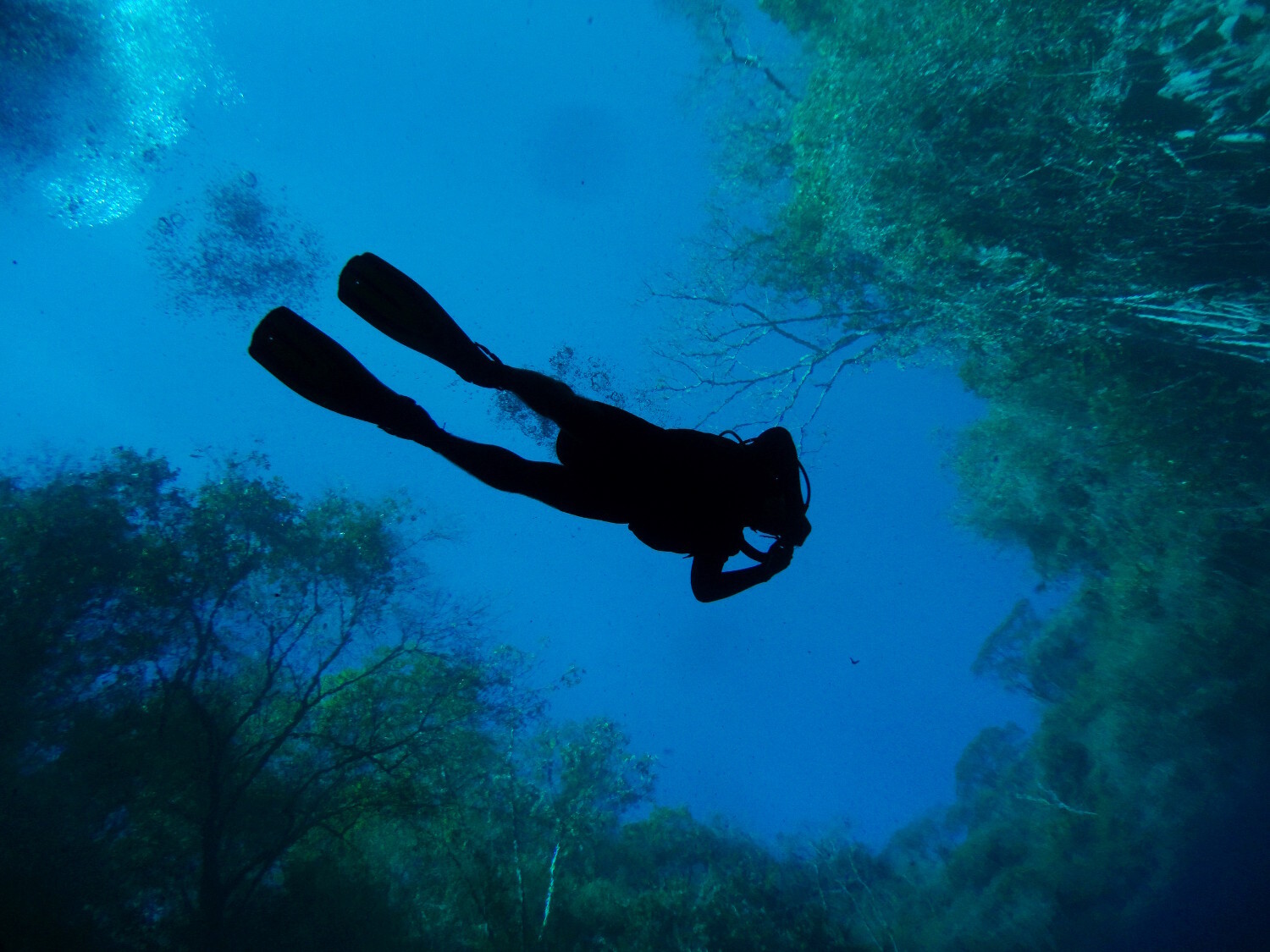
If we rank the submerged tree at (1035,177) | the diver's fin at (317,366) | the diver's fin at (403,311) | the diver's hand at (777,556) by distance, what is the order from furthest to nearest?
the submerged tree at (1035,177) < the diver's hand at (777,556) < the diver's fin at (403,311) < the diver's fin at (317,366)

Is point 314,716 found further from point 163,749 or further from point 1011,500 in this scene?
point 1011,500

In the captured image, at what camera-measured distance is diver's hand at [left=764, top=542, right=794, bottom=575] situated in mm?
3104

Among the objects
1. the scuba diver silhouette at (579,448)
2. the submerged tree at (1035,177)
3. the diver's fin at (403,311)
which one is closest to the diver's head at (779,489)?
the scuba diver silhouette at (579,448)

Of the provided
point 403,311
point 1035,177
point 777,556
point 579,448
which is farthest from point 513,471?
point 1035,177

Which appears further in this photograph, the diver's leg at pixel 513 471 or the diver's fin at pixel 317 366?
the diver's leg at pixel 513 471

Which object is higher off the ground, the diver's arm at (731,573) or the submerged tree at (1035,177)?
the submerged tree at (1035,177)

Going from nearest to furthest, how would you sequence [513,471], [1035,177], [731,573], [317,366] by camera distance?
[317,366]
[513,471]
[731,573]
[1035,177]

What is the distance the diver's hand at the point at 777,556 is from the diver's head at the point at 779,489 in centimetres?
4

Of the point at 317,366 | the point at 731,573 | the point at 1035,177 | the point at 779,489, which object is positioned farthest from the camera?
the point at 1035,177

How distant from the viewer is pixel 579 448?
9.05 feet

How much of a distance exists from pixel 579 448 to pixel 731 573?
1222mm

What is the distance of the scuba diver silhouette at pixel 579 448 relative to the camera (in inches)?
94.4

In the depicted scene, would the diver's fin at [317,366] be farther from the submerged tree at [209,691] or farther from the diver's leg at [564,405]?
the submerged tree at [209,691]

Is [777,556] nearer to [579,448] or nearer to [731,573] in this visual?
[731,573]
